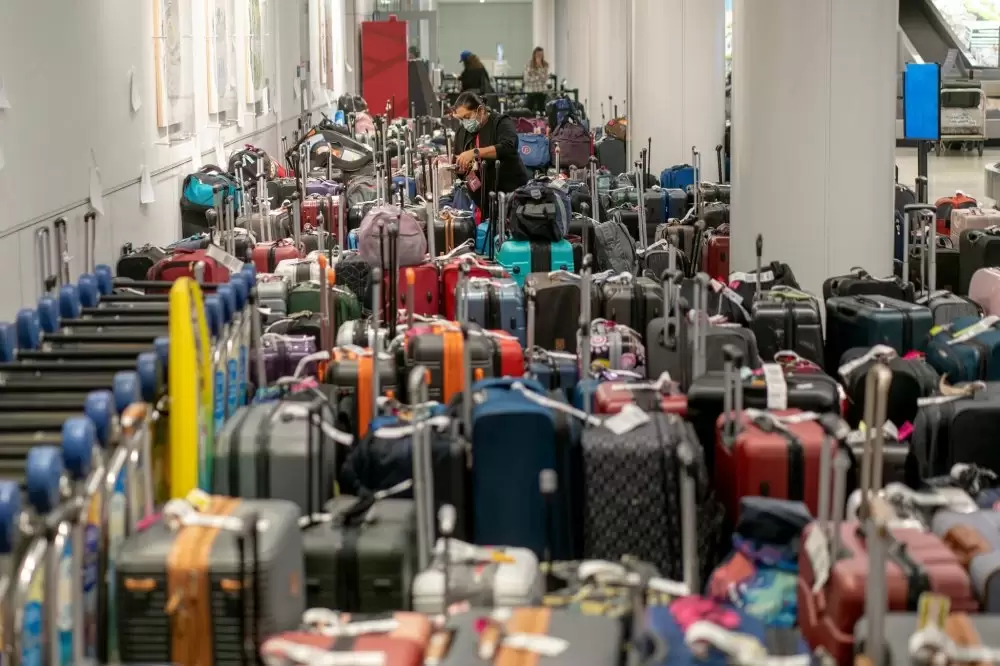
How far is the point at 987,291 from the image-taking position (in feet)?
25.9

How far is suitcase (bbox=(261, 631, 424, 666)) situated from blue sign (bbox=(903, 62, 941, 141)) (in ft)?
32.8

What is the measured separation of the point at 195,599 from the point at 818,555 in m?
1.70

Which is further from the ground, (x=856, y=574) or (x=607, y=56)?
(x=607, y=56)

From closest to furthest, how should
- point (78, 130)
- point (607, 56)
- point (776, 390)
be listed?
point (776, 390) < point (78, 130) < point (607, 56)

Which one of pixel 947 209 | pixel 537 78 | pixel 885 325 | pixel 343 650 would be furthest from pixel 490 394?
pixel 537 78

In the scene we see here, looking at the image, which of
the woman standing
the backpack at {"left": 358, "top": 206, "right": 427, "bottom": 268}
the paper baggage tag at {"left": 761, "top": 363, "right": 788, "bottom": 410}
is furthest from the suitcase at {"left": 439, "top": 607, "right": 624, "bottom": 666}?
the woman standing

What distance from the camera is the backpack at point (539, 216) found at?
374 inches

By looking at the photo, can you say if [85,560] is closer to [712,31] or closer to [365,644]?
[365,644]

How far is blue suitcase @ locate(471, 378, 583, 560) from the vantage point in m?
5.06

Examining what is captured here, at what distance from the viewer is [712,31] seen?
1678 cm

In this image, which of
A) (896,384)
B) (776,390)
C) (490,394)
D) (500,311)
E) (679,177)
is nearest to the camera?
(490,394)

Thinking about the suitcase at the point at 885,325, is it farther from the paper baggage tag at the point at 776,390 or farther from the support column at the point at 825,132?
the support column at the point at 825,132

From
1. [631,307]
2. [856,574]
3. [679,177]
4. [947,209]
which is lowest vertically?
[856,574]

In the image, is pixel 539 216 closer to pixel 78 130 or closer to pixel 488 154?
pixel 488 154
